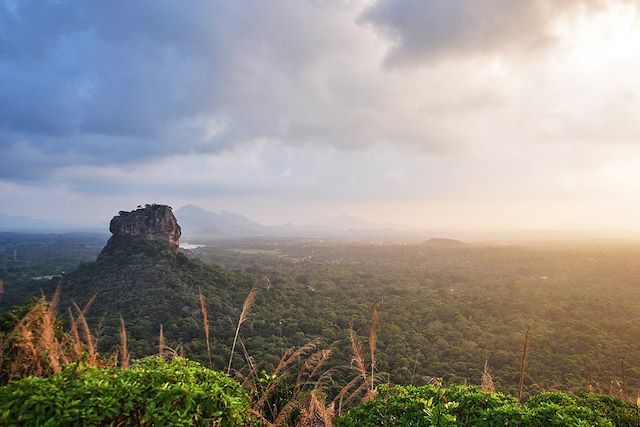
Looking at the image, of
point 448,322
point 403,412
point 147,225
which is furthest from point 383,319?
point 147,225

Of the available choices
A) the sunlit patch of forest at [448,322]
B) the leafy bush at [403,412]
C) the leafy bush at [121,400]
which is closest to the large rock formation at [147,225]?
the sunlit patch of forest at [448,322]

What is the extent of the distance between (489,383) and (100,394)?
250 inches

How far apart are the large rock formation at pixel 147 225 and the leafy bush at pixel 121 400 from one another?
54.2 m

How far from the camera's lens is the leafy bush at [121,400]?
3.06m

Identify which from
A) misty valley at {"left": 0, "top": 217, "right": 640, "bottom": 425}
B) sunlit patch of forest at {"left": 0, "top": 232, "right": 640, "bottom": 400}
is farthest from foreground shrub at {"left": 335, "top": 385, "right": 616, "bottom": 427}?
sunlit patch of forest at {"left": 0, "top": 232, "right": 640, "bottom": 400}

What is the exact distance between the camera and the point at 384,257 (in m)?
110

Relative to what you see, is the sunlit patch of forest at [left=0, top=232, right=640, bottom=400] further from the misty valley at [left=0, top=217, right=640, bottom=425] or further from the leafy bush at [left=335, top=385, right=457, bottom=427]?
the leafy bush at [left=335, top=385, right=457, bottom=427]

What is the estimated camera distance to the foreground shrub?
388cm

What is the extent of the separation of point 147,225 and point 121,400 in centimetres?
5619

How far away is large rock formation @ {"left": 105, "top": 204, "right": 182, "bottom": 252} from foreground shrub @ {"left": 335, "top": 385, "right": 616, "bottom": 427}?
5465 cm

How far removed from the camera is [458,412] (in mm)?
4234

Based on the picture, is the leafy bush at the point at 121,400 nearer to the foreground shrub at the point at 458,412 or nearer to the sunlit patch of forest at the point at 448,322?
the foreground shrub at the point at 458,412

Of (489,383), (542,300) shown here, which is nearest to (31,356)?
(489,383)

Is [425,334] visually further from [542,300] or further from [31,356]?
[31,356]
